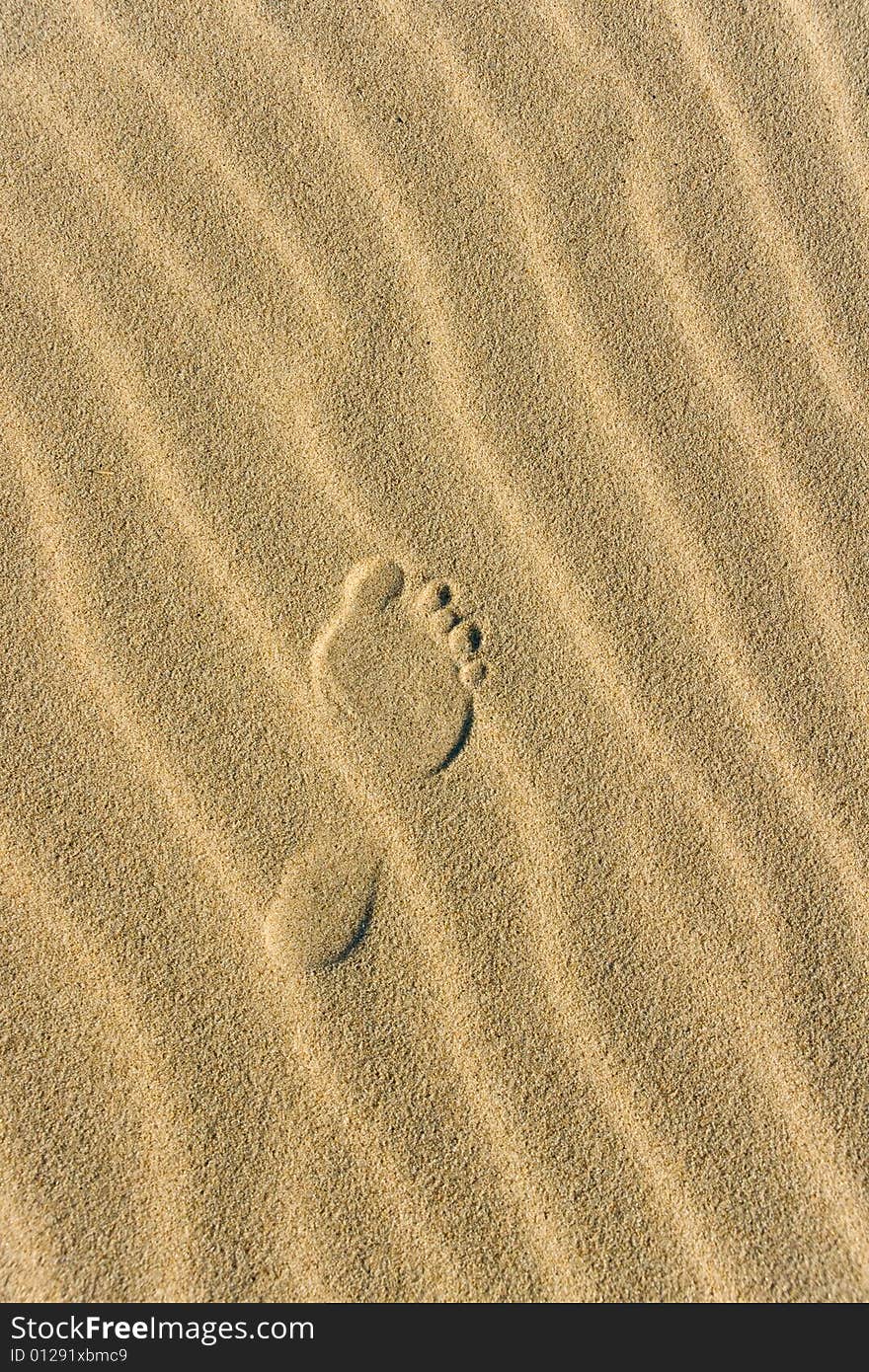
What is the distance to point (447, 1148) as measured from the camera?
1.42 meters

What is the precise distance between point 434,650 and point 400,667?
0.20 ft

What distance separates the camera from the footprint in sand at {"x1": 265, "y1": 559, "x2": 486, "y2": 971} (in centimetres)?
147

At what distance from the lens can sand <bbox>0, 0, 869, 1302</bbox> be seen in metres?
1.42

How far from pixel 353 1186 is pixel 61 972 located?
522 mm

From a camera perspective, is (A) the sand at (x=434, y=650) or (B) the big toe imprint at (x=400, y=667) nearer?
(A) the sand at (x=434, y=650)

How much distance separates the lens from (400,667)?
5.02ft

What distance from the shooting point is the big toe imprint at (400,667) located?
1.52m

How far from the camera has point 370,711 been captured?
4.99ft

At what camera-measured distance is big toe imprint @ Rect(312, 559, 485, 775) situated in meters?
1.52

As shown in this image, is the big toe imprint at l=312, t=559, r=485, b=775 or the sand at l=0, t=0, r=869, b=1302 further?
the big toe imprint at l=312, t=559, r=485, b=775

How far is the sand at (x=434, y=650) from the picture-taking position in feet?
4.65

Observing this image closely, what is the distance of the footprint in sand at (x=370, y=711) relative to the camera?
147 centimetres

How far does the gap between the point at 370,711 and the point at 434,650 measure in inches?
5.3

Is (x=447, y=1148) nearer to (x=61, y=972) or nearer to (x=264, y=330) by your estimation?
Result: (x=61, y=972)
